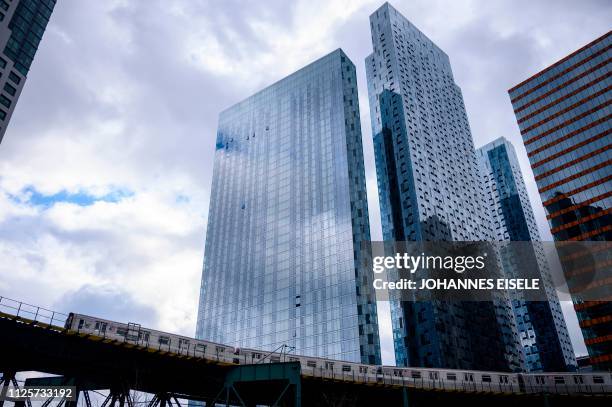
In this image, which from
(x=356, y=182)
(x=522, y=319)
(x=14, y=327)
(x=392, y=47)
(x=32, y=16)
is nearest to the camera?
(x=14, y=327)

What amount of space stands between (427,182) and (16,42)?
112m

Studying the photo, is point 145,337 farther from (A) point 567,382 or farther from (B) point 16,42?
(B) point 16,42

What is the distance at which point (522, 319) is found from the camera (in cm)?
18962

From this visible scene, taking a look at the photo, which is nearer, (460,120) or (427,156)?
(427,156)

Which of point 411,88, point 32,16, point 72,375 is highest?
point 411,88

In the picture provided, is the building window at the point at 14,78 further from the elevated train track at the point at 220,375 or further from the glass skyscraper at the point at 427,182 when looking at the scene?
the glass skyscraper at the point at 427,182

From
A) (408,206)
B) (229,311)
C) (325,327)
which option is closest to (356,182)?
(408,206)

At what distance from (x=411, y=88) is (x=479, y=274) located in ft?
216

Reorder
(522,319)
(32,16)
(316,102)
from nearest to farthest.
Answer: (32,16)
(316,102)
(522,319)

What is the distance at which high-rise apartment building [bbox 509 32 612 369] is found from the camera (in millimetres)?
99125

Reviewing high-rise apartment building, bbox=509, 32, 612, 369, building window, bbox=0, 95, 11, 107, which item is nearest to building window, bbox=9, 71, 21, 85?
building window, bbox=0, 95, 11, 107

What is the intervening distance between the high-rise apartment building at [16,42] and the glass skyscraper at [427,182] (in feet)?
331

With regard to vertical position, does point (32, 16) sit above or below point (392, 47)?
below

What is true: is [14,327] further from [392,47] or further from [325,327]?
[392,47]
